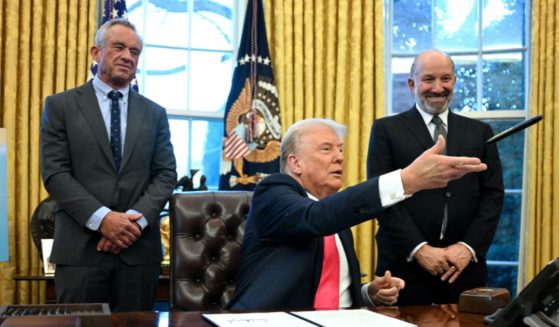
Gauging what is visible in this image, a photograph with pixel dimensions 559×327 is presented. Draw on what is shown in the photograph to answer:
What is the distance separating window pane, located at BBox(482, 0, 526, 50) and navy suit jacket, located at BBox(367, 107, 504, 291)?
2316 millimetres

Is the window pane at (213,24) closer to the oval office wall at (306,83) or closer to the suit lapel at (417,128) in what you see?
the oval office wall at (306,83)

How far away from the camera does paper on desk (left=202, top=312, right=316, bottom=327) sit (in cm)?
154

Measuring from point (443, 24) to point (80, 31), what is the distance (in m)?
2.59

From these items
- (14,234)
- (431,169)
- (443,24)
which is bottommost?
(14,234)

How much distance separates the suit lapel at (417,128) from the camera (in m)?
3.03

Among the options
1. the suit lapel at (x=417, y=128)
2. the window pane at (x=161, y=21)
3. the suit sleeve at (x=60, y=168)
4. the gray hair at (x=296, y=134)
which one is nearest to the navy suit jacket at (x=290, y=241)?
the gray hair at (x=296, y=134)

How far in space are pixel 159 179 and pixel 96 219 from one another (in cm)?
35

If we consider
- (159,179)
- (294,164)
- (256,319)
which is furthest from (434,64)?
(256,319)

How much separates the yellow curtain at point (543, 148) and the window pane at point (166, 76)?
2.39 m

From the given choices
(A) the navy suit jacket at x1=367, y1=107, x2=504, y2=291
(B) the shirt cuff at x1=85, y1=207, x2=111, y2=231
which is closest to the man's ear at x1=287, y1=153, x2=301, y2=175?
(A) the navy suit jacket at x1=367, y1=107, x2=504, y2=291

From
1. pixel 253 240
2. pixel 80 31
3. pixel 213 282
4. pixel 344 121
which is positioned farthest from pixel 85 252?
pixel 344 121

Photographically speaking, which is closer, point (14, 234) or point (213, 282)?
point (213, 282)

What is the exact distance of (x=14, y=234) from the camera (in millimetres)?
4293

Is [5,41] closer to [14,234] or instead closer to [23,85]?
[23,85]
